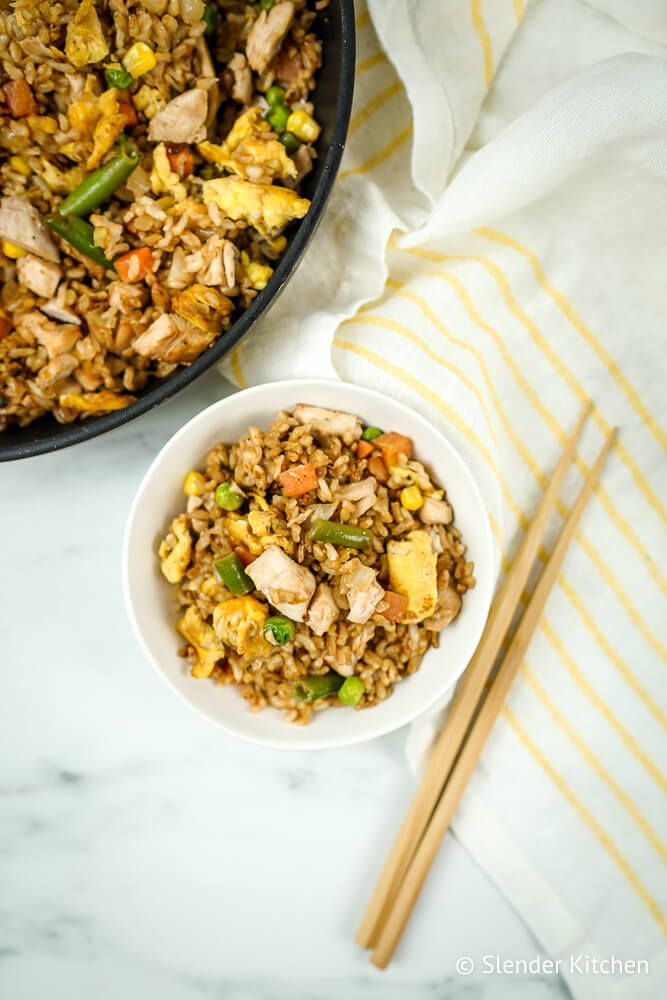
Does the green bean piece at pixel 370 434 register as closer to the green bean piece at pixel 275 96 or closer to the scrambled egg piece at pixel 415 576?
the scrambled egg piece at pixel 415 576

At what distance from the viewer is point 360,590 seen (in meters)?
1.61

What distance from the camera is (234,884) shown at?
2037 mm

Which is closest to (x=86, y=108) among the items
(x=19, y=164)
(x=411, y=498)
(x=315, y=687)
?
(x=19, y=164)

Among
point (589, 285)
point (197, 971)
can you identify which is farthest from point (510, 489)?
point (197, 971)

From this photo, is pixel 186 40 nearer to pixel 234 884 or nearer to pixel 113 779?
pixel 113 779

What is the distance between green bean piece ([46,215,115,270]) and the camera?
1.72 m

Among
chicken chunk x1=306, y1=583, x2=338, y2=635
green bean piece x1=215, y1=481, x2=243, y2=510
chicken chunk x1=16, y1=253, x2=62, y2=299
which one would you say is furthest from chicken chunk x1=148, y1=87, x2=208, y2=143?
chicken chunk x1=306, y1=583, x2=338, y2=635

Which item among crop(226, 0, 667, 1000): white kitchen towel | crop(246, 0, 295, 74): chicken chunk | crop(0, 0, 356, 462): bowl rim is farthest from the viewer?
crop(226, 0, 667, 1000): white kitchen towel

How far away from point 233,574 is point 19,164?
0.87m

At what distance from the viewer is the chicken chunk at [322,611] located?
164 cm

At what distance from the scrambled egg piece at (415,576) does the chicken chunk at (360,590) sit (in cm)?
5

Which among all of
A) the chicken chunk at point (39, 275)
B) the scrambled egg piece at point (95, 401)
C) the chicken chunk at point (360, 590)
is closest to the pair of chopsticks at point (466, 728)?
the chicken chunk at point (360, 590)

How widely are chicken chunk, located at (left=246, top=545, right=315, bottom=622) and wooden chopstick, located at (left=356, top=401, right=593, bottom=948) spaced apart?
46 centimetres

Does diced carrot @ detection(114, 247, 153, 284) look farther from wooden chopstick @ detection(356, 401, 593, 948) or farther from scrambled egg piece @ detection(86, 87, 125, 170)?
wooden chopstick @ detection(356, 401, 593, 948)
